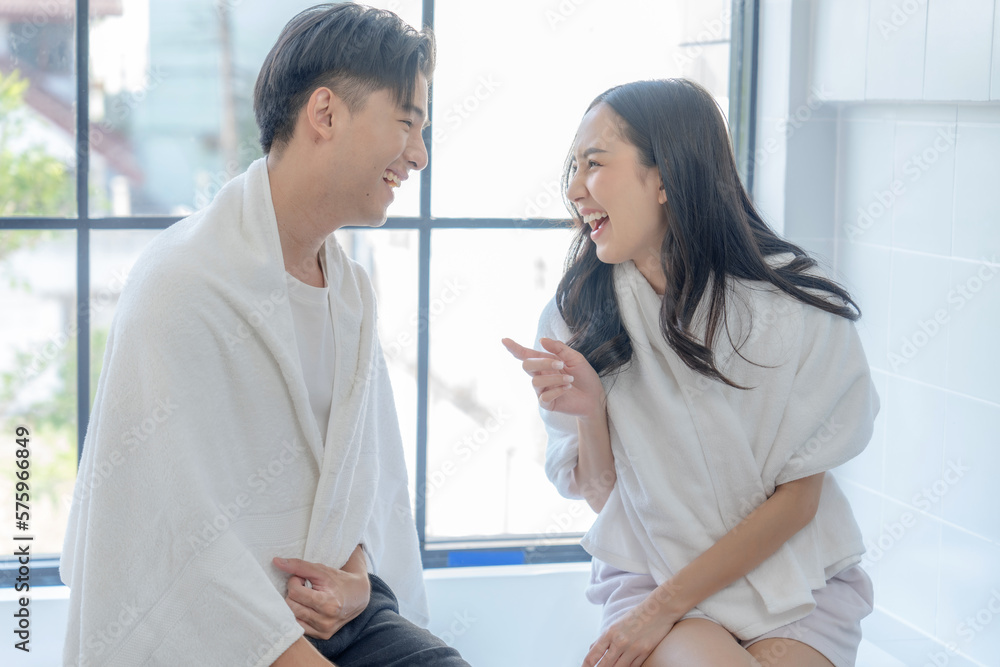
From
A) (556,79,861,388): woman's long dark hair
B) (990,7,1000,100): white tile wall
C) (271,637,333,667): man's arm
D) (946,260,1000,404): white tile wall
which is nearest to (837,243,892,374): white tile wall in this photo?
(946,260,1000,404): white tile wall

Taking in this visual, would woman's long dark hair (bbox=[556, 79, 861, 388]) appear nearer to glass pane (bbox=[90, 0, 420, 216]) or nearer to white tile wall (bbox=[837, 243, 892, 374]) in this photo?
white tile wall (bbox=[837, 243, 892, 374])

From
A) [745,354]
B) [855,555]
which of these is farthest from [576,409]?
[855,555]

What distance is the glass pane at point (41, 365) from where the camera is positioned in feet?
6.39

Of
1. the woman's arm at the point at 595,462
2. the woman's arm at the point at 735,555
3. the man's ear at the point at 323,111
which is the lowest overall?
the woman's arm at the point at 735,555

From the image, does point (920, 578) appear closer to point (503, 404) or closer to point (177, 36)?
point (503, 404)

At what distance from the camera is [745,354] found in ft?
4.74

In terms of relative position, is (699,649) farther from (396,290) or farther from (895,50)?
(895,50)

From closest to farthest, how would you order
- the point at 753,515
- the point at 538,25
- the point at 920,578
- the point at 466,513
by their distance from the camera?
1. the point at 753,515
2. the point at 920,578
3. the point at 538,25
4. the point at 466,513

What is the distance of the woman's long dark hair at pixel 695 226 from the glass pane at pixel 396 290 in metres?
0.73

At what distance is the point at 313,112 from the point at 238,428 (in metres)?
0.47

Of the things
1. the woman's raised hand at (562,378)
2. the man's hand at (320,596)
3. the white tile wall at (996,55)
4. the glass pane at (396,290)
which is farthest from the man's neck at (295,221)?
the white tile wall at (996,55)

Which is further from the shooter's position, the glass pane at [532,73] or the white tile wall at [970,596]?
the glass pane at [532,73]

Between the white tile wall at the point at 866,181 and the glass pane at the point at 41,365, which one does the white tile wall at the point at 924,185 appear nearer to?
the white tile wall at the point at 866,181

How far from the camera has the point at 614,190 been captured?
1.45 metres
